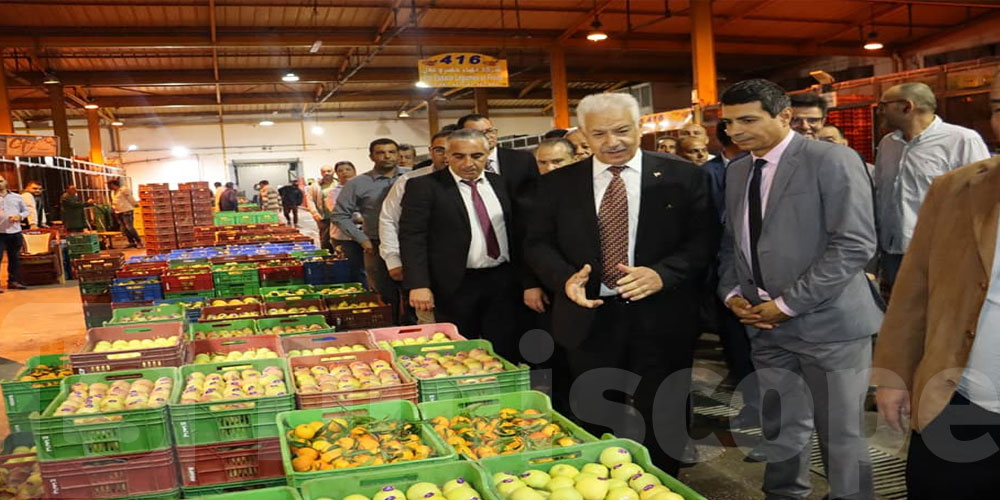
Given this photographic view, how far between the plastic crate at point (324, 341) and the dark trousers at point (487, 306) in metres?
0.44

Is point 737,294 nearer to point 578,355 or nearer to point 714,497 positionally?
point 578,355

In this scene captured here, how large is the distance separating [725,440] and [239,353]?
2.41 metres

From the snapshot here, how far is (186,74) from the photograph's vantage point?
19.6 m

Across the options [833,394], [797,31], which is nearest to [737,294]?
[833,394]

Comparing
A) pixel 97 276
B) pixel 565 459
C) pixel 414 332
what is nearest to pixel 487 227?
pixel 414 332

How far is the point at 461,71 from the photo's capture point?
14.4 meters

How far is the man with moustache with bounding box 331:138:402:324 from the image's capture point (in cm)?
620

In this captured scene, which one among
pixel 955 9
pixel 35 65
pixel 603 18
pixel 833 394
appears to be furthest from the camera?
pixel 35 65

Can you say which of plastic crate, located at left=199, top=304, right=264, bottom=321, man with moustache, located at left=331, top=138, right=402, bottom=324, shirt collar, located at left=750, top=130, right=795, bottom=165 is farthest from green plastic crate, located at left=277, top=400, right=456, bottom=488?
man with moustache, located at left=331, top=138, right=402, bottom=324

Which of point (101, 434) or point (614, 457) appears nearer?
point (614, 457)

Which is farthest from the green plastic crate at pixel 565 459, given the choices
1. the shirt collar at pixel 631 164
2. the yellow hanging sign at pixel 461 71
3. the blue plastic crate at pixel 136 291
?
the yellow hanging sign at pixel 461 71

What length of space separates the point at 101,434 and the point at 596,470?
1.53m

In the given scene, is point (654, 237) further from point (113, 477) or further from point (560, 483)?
point (113, 477)

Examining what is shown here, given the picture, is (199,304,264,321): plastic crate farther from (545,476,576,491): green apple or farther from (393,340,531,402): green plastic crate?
(545,476,576,491): green apple
